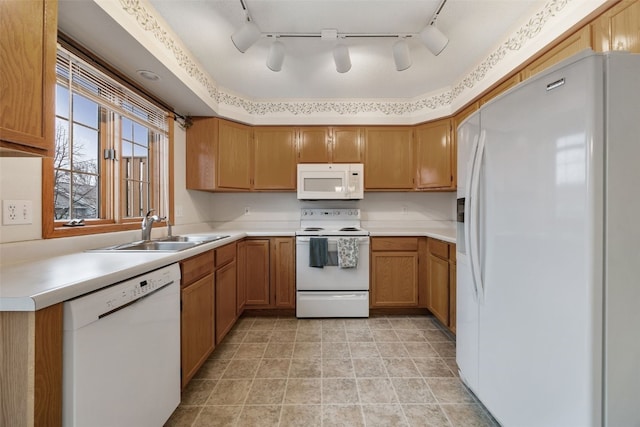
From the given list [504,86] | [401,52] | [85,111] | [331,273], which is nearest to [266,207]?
[331,273]

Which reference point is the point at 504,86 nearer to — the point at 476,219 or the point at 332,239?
the point at 476,219

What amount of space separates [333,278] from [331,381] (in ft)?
3.61

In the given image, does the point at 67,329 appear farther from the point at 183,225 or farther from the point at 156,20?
the point at 183,225

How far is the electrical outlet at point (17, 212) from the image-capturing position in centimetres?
114

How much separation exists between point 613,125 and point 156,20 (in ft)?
7.70

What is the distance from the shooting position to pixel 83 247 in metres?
1.51

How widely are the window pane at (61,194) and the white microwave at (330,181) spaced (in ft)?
6.32

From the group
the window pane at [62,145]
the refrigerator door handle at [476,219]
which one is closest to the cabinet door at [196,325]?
the window pane at [62,145]

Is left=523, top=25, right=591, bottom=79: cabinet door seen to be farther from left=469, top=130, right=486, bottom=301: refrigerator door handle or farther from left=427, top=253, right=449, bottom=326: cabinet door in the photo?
left=427, top=253, right=449, bottom=326: cabinet door

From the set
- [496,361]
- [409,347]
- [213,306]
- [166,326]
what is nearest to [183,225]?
[213,306]

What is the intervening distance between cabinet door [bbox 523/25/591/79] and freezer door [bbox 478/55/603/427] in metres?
0.68

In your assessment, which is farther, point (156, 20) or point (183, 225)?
point (183, 225)

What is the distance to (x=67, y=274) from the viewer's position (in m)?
0.93

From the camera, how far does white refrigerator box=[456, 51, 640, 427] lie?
826 mm
